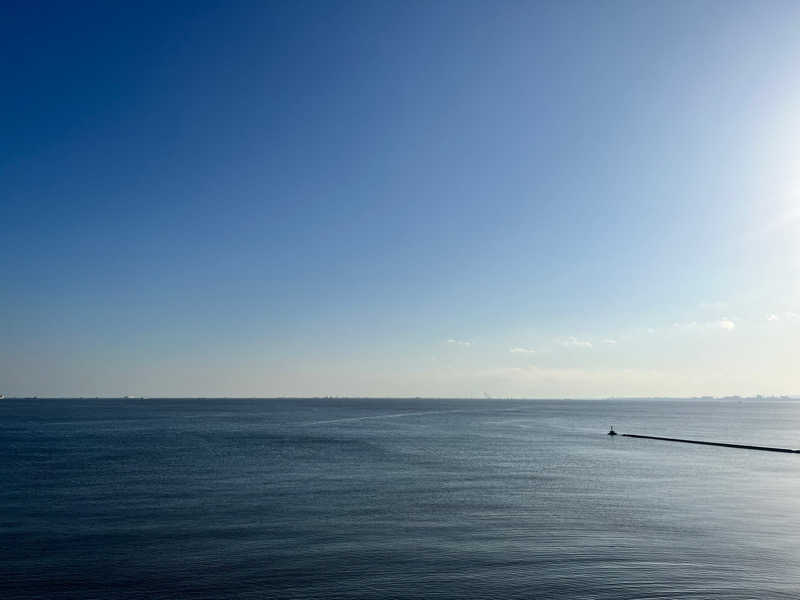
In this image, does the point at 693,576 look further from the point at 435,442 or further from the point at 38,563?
the point at 435,442

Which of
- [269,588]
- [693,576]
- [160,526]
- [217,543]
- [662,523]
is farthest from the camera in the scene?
[662,523]

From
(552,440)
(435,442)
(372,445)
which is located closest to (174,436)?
(372,445)

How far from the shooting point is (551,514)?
136 ft

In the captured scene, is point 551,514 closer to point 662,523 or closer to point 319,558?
point 662,523

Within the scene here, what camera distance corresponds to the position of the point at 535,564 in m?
29.0

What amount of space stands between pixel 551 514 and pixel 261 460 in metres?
44.7

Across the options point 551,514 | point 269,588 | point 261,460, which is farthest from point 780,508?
point 261,460

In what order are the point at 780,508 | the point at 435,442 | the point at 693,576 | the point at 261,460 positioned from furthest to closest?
the point at 435,442 → the point at 261,460 → the point at 780,508 → the point at 693,576

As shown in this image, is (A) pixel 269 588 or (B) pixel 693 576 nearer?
(A) pixel 269 588

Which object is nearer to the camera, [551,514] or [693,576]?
[693,576]

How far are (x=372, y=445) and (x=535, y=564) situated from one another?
2872 inches

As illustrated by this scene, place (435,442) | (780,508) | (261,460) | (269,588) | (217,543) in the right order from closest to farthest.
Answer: (269,588), (217,543), (780,508), (261,460), (435,442)

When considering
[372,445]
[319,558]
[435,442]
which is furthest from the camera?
[435,442]

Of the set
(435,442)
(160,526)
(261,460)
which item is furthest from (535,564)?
(435,442)
